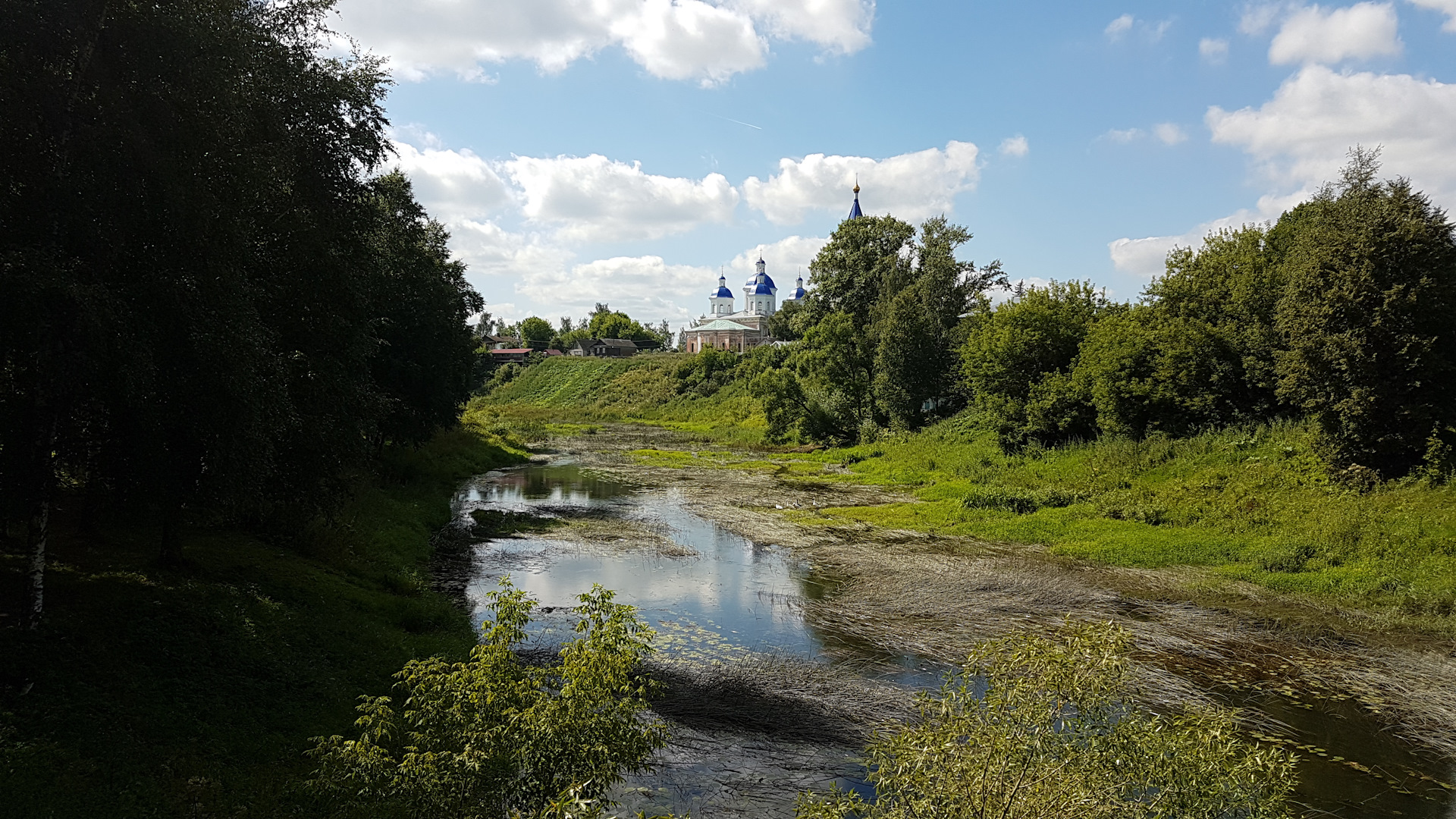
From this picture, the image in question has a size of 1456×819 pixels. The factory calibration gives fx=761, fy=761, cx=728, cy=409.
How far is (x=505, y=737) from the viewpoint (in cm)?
618

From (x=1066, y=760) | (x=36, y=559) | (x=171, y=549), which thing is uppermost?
(x=36, y=559)

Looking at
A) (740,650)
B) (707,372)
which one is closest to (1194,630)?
(740,650)

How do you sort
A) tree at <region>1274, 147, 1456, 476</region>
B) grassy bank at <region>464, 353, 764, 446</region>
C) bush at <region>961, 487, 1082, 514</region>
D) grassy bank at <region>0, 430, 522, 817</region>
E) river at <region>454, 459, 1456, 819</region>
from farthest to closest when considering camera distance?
grassy bank at <region>464, 353, 764, 446</region>, bush at <region>961, 487, 1082, 514</region>, tree at <region>1274, 147, 1456, 476</region>, river at <region>454, 459, 1456, 819</region>, grassy bank at <region>0, 430, 522, 817</region>

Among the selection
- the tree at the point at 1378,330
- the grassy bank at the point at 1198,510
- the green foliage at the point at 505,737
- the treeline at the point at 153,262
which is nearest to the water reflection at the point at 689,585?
the grassy bank at the point at 1198,510

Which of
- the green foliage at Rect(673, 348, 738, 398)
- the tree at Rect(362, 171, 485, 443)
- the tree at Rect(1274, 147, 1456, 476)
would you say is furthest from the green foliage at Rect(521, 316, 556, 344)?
the tree at Rect(1274, 147, 1456, 476)

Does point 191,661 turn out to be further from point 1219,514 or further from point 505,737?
point 1219,514

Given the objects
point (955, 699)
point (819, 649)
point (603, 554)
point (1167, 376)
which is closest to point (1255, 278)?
point (1167, 376)

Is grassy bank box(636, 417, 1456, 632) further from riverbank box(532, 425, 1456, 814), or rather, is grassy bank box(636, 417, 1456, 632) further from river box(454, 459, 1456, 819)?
river box(454, 459, 1456, 819)

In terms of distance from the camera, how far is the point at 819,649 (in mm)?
15461

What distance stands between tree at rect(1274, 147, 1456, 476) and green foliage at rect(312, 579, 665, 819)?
22.9 meters

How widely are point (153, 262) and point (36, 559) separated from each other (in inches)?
157

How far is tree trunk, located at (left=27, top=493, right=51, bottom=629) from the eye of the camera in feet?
30.9

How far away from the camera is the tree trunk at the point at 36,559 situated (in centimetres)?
941

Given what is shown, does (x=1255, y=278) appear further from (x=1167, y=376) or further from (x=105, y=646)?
(x=105, y=646)
